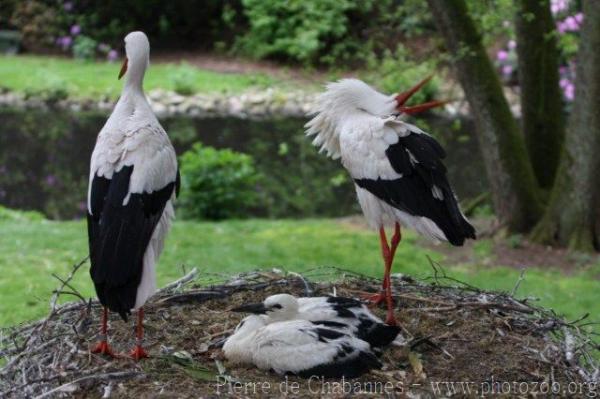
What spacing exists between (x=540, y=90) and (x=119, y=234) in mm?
6204

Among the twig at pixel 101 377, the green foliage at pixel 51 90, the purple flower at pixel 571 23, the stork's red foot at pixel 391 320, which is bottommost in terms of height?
the twig at pixel 101 377

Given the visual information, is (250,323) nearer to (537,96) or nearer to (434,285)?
(434,285)

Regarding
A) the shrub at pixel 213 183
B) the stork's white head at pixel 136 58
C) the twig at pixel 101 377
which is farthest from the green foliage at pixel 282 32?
the twig at pixel 101 377

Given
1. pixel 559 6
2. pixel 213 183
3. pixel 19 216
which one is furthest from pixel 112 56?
pixel 559 6

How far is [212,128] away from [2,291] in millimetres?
10733

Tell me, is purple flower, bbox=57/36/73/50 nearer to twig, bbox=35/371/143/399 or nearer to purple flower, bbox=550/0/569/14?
purple flower, bbox=550/0/569/14

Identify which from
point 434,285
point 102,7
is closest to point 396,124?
point 434,285

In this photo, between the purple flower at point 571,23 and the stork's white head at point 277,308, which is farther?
the purple flower at point 571,23

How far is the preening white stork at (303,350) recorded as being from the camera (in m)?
4.23

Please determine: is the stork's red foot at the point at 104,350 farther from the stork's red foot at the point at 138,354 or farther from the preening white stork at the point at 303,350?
the preening white stork at the point at 303,350

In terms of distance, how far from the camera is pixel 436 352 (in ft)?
15.1

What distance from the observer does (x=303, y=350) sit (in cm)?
426

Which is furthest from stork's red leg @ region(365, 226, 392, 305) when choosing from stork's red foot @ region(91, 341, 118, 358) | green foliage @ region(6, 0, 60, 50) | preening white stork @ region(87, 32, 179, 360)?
green foliage @ region(6, 0, 60, 50)

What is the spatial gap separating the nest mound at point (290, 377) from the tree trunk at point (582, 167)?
3662 millimetres
